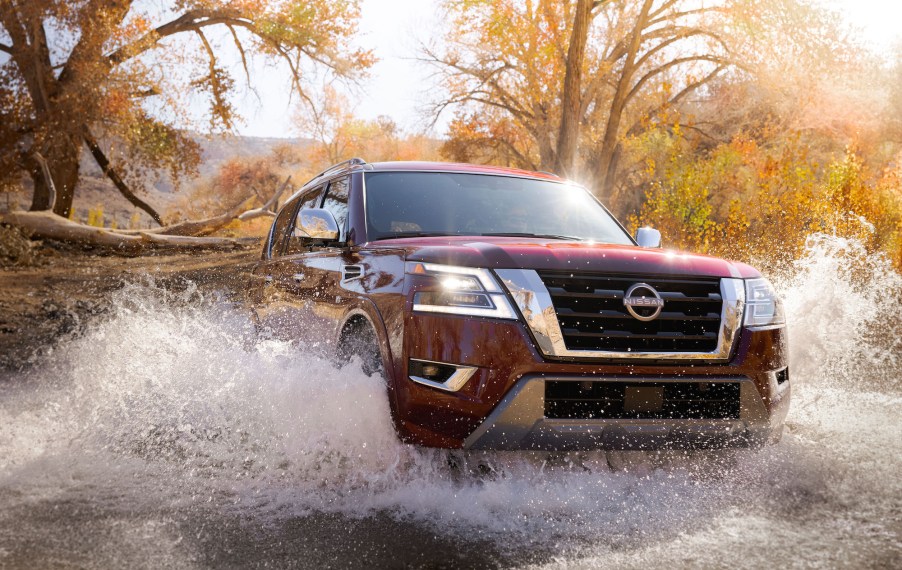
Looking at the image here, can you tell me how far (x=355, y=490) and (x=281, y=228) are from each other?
11.1ft

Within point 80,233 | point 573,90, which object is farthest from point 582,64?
point 80,233

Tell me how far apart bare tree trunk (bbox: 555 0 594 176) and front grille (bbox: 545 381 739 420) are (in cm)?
1386

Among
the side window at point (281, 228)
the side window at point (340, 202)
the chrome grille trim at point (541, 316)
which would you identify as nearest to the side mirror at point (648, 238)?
the chrome grille trim at point (541, 316)

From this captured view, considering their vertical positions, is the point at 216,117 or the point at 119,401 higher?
the point at 216,117

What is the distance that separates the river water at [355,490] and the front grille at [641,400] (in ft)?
1.28

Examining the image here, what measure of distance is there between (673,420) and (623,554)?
79cm

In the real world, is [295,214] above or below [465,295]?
above

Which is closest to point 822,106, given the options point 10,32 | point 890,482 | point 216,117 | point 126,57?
point 216,117

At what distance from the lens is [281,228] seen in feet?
23.2

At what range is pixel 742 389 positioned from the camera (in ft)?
13.7

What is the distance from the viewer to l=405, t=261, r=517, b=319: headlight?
152 inches

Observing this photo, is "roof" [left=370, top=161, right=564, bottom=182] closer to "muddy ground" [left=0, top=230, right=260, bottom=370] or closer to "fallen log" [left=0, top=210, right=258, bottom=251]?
"muddy ground" [left=0, top=230, right=260, bottom=370]

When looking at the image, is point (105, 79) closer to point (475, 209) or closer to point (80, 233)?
point (80, 233)

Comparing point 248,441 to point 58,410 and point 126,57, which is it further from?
point 126,57
